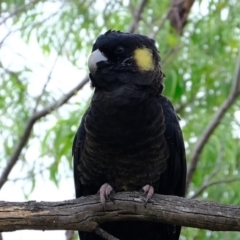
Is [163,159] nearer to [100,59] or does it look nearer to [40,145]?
[100,59]

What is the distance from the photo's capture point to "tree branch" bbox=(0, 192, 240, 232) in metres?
2.58

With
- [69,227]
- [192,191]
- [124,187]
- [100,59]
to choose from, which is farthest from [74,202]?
[192,191]

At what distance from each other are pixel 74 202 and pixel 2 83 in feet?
6.45

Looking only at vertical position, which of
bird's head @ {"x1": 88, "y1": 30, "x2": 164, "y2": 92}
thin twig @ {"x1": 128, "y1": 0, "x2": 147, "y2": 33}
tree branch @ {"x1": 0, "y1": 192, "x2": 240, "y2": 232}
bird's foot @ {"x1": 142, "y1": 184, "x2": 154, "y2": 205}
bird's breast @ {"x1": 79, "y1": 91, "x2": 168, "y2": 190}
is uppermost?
thin twig @ {"x1": 128, "y1": 0, "x2": 147, "y2": 33}

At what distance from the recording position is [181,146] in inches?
127

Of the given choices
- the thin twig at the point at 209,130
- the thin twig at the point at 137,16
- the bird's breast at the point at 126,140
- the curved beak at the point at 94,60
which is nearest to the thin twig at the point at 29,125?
the thin twig at the point at 137,16

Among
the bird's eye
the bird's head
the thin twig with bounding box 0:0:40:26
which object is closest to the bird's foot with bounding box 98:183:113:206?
the bird's head

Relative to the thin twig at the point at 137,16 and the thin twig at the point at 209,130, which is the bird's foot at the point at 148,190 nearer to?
the thin twig at the point at 209,130

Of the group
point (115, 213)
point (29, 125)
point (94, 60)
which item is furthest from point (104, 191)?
point (29, 125)

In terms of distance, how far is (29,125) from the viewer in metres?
4.04

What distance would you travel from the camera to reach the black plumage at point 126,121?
2971 millimetres

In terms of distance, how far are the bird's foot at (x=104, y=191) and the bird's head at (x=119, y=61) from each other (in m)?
0.46

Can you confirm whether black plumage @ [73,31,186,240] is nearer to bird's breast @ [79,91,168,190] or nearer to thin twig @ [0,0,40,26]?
bird's breast @ [79,91,168,190]

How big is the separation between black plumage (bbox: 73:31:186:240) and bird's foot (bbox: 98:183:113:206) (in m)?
0.07
